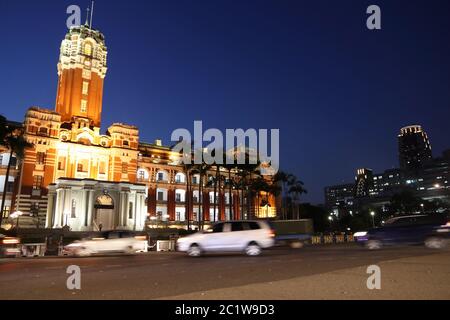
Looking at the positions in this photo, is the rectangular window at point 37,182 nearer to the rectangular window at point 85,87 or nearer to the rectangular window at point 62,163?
the rectangular window at point 62,163

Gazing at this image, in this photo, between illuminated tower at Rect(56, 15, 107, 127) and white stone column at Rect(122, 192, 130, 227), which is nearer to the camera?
white stone column at Rect(122, 192, 130, 227)

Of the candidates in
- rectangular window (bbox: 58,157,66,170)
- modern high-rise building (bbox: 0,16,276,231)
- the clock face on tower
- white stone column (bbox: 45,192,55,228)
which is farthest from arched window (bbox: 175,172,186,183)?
white stone column (bbox: 45,192,55,228)

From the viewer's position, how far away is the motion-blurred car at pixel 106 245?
76.8 feet

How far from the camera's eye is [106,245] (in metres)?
23.7

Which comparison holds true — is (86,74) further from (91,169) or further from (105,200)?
(105,200)

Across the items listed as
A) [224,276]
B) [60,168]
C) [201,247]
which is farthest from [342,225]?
[224,276]

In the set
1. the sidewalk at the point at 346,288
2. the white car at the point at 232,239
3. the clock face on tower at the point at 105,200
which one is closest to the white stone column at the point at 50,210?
the clock face on tower at the point at 105,200

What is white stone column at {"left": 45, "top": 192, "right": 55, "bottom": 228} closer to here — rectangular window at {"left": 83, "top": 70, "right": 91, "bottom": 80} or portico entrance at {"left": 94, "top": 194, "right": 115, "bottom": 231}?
portico entrance at {"left": 94, "top": 194, "right": 115, "bottom": 231}

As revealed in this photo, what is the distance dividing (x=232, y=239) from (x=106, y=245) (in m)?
9.01

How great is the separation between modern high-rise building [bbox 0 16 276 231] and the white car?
37.7m

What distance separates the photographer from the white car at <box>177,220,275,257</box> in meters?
19.5

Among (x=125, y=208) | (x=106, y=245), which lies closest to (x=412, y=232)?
(x=106, y=245)
